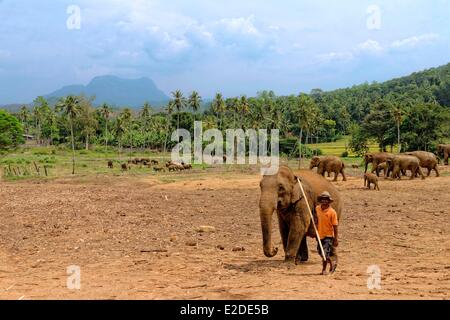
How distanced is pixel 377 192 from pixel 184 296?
63.4 ft

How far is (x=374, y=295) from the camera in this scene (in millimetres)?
6934

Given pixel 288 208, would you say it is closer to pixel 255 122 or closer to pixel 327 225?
pixel 327 225

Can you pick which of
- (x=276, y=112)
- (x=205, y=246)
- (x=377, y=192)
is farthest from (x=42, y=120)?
(x=205, y=246)

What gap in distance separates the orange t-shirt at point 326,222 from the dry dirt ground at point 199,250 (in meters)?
0.78

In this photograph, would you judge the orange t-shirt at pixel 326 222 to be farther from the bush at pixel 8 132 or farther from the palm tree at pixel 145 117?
the palm tree at pixel 145 117

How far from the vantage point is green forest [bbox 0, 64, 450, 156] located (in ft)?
188

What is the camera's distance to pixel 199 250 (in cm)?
1208

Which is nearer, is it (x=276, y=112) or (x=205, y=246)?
(x=205, y=246)

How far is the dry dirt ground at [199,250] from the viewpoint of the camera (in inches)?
305

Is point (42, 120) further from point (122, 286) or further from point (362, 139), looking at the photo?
point (122, 286)

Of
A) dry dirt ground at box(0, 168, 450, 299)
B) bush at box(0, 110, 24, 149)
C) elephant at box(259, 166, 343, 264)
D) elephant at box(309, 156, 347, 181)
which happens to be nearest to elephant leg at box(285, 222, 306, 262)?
elephant at box(259, 166, 343, 264)

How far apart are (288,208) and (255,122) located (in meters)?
76.6

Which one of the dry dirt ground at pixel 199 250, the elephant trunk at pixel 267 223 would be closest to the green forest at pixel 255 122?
the dry dirt ground at pixel 199 250

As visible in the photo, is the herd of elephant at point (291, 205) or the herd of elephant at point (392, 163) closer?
the herd of elephant at point (291, 205)
